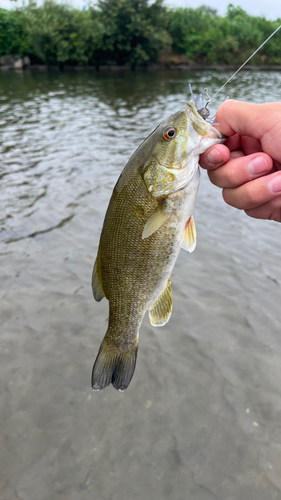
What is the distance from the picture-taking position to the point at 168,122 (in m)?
2.16

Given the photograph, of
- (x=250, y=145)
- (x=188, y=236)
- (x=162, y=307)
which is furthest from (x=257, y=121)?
(x=162, y=307)

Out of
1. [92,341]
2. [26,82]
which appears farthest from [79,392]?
[26,82]

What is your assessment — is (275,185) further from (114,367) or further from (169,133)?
(114,367)

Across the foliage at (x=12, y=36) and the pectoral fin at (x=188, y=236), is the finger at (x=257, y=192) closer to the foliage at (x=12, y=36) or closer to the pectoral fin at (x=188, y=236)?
the pectoral fin at (x=188, y=236)

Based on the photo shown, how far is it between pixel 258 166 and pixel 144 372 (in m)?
2.82

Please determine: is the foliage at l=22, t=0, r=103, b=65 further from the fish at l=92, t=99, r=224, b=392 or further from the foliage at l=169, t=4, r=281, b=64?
the fish at l=92, t=99, r=224, b=392

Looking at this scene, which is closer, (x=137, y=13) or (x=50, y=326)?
(x=50, y=326)

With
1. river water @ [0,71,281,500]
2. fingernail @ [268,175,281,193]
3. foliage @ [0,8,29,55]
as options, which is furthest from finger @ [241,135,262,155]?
foliage @ [0,8,29,55]

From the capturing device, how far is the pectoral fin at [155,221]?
210 cm

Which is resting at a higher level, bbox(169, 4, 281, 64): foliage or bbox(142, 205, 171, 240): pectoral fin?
bbox(169, 4, 281, 64): foliage

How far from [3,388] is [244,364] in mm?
2738

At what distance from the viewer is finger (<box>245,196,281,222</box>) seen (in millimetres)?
2322

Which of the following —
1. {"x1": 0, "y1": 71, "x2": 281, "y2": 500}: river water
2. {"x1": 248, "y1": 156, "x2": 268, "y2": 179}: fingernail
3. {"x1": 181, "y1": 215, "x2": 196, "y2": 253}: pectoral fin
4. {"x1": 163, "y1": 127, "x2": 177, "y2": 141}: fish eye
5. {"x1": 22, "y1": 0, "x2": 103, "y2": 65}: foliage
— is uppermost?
{"x1": 22, "y1": 0, "x2": 103, "y2": 65}: foliage

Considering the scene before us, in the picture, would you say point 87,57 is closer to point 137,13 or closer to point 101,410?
point 137,13
